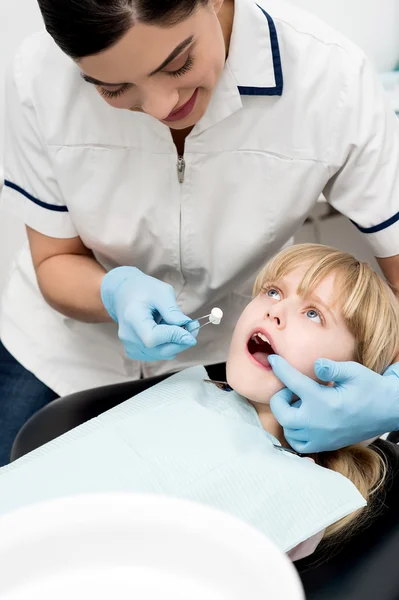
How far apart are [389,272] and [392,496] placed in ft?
1.45

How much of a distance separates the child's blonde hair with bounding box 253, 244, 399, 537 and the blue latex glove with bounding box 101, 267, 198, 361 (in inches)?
7.6

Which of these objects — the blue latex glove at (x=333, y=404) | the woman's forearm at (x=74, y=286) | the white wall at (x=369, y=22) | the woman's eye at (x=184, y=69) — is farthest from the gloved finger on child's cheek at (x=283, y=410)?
the white wall at (x=369, y=22)

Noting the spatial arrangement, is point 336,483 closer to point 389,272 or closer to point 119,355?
point 389,272

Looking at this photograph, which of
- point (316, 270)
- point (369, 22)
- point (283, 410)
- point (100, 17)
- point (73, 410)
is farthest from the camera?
point (369, 22)

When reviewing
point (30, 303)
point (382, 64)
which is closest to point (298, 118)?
point (30, 303)

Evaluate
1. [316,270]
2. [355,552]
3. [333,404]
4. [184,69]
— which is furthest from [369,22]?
[355,552]

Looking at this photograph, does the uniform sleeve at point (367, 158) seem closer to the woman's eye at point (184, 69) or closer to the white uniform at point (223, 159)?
the white uniform at point (223, 159)

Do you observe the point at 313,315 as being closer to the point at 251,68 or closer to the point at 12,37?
the point at 251,68

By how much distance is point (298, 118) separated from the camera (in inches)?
52.7

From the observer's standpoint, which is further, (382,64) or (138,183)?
(382,64)

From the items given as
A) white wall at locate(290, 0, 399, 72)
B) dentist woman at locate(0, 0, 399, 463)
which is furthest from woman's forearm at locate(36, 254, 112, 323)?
white wall at locate(290, 0, 399, 72)

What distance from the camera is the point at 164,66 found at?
1.05 metres

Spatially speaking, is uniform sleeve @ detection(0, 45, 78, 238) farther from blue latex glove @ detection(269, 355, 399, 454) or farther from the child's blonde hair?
blue latex glove @ detection(269, 355, 399, 454)

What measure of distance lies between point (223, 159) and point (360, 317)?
0.39 m
